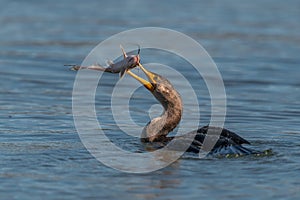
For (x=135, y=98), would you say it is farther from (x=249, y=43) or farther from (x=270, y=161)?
(x=249, y=43)

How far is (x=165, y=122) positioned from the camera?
9.91 meters

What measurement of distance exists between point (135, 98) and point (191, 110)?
121cm

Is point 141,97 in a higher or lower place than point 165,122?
lower

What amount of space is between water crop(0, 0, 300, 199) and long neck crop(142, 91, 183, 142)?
30cm

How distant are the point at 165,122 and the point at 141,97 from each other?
2.89 metres

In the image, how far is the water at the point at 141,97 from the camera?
7852mm

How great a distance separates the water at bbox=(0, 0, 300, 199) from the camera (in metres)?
7.85

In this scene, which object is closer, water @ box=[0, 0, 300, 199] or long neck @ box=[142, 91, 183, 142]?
water @ box=[0, 0, 300, 199]

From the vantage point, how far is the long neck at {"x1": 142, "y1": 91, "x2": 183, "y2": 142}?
9.87 m

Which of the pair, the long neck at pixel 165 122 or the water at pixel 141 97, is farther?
the long neck at pixel 165 122

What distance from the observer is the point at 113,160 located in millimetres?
8766

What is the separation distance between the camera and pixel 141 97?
12766 mm

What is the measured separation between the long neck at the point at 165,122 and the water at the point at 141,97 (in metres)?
0.30

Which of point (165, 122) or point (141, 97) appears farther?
point (141, 97)
